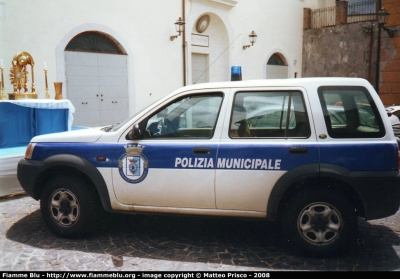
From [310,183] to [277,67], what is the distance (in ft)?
49.3

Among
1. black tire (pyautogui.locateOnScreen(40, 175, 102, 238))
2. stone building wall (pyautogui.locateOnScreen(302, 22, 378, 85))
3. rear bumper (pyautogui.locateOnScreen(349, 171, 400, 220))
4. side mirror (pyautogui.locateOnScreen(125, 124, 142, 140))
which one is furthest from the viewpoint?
stone building wall (pyautogui.locateOnScreen(302, 22, 378, 85))

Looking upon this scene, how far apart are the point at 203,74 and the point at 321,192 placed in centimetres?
1174

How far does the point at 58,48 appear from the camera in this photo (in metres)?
9.89

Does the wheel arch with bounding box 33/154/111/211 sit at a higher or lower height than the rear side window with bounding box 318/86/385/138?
lower

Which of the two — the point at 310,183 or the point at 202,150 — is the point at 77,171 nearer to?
the point at 202,150

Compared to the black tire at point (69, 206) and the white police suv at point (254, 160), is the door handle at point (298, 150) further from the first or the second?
the black tire at point (69, 206)

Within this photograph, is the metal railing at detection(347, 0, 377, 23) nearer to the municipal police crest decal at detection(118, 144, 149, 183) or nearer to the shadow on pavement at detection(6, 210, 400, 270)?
the shadow on pavement at detection(6, 210, 400, 270)

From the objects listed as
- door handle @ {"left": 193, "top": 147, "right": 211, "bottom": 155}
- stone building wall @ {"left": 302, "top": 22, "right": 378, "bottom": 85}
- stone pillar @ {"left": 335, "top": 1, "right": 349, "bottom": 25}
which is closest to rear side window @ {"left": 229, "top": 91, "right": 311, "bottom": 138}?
door handle @ {"left": 193, "top": 147, "right": 211, "bottom": 155}

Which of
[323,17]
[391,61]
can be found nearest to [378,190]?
[391,61]

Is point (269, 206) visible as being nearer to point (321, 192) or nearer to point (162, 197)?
point (321, 192)

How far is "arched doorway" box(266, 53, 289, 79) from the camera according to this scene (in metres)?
17.6

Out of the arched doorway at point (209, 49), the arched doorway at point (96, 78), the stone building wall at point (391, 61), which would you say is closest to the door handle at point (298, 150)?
the arched doorway at point (96, 78)

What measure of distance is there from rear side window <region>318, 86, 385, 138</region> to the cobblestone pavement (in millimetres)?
1261

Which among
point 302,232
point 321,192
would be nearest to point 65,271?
point 302,232
